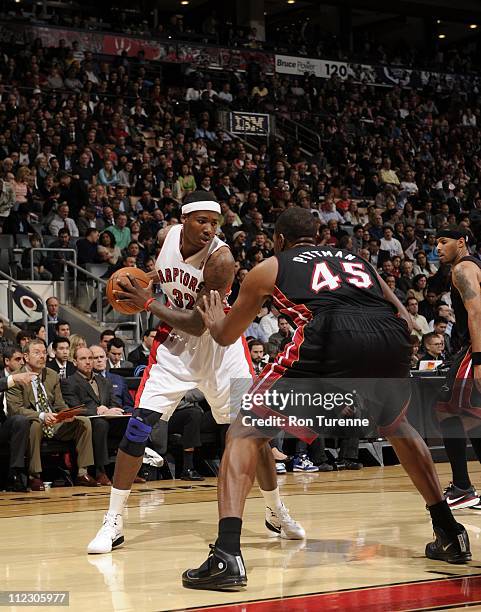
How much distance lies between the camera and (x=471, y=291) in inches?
236

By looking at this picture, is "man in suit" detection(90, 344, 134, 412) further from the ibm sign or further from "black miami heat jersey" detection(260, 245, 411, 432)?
the ibm sign

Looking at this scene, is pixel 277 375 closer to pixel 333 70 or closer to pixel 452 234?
pixel 452 234

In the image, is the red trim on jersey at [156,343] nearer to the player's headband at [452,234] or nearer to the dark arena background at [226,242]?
the dark arena background at [226,242]

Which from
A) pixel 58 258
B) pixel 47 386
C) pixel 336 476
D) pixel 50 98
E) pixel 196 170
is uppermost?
pixel 50 98

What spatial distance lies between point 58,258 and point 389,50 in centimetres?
1858

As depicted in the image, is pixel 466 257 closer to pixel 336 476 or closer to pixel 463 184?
pixel 336 476

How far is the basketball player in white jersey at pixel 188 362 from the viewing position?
5180 millimetres

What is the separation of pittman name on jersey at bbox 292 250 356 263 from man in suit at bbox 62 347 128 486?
186 inches

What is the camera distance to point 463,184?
22.0 m

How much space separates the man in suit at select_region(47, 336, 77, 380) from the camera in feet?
31.2

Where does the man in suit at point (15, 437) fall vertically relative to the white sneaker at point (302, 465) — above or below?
above

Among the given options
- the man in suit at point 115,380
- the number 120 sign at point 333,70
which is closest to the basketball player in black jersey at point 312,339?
the man in suit at point 115,380

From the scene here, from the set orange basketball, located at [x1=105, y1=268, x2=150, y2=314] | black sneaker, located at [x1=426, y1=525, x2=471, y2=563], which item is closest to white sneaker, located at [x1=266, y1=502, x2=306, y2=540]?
black sneaker, located at [x1=426, y1=525, x2=471, y2=563]

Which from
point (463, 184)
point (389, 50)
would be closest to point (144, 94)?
point (463, 184)
